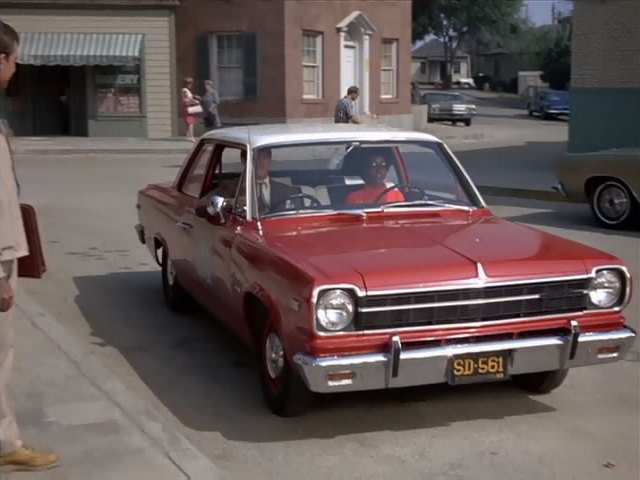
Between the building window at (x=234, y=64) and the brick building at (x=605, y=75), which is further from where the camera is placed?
the building window at (x=234, y=64)

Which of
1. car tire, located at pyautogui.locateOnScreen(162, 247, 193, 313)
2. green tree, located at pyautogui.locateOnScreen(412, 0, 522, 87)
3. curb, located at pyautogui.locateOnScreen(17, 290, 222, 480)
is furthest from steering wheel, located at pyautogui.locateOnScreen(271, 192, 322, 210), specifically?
green tree, located at pyautogui.locateOnScreen(412, 0, 522, 87)

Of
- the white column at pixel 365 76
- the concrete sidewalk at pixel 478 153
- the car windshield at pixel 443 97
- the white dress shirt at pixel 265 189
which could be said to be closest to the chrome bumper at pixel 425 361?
the white dress shirt at pixel 265 189

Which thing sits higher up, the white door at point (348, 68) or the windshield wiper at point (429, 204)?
the white door at point (348, 68)

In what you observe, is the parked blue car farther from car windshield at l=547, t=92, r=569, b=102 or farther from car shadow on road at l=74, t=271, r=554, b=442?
car shadow on road at l=74, t=271, r=554, b=442

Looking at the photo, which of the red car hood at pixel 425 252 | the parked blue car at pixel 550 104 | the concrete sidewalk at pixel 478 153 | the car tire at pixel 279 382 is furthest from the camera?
the parked blue car at pixel 550 104

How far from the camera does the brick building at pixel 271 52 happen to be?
29250mm

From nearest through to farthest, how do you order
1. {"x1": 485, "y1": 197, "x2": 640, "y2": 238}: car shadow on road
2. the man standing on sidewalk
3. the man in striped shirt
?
1. the man standing on sidewalk
2. {"x1": 485, "y1": 197, "x2": 640, "y2": 238}: car shadow on road
3. the man in striped shirt

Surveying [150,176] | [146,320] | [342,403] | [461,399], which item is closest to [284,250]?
[342,403]

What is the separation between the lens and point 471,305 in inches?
220

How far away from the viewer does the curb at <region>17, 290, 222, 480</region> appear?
5121 millimetres

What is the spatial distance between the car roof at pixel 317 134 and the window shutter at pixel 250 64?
22363 mm

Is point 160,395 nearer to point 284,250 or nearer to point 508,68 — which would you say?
point 284,250

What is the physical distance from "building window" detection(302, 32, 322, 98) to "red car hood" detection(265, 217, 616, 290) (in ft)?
79.2

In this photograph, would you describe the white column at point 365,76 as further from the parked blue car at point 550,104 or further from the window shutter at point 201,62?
the parked blue car at point 550,104
